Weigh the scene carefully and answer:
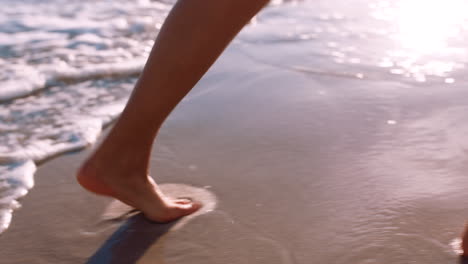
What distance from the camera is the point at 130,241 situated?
1.62 metres

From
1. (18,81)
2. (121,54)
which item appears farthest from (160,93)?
(121,54)

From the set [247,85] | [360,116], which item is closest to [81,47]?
[247,85]

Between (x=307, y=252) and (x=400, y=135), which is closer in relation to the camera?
(x=307, y=252)

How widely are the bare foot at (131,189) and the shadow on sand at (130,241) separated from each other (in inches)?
1.3

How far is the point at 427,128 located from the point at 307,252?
0.88 meters

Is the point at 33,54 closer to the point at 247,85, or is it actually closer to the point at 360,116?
the point at 247,85

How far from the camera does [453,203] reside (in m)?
1.68

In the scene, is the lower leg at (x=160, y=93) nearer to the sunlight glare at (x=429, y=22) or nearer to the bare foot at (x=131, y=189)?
the bare foot at (x=131, y=189)

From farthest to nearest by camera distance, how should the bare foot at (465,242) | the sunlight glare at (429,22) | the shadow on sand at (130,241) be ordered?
the sunlight glare at (429,22)
the shadow on sand at (130,241)
the bare foot at (465,242)

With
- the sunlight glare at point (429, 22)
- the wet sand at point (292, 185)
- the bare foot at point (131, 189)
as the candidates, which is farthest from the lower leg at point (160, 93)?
the sunlight glare at point (429, 22)

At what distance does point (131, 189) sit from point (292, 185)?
472 millimetres

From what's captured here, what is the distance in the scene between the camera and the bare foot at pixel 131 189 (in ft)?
5.43

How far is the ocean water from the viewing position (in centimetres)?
240

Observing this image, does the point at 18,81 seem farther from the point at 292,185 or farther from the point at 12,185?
the point at 292,185
